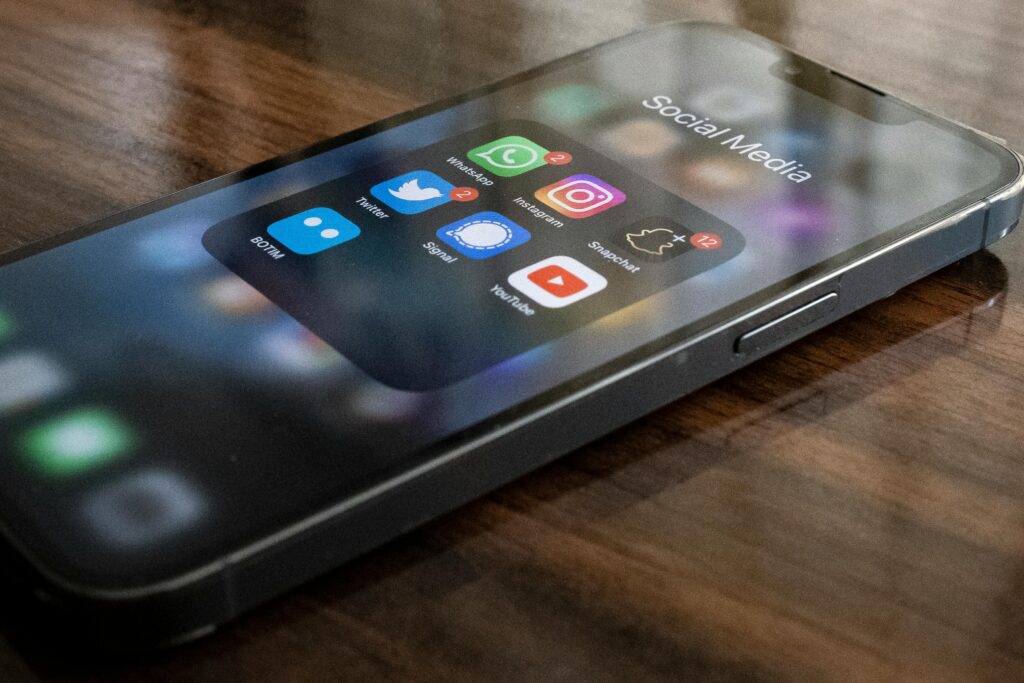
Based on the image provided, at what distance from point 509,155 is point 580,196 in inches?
1.4

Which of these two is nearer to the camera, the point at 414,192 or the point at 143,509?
the point at 143,509

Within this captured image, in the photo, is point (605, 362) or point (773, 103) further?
point (773, 103)

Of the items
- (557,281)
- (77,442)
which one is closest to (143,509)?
(77,442)

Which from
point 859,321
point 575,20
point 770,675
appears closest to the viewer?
point 770,675

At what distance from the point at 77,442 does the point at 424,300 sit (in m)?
0.11

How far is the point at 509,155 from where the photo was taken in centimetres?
48

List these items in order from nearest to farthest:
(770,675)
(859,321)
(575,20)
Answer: (770,675)
(859,321)
(575,20)

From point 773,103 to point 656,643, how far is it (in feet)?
0.81

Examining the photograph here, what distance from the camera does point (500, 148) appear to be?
48 centimetres

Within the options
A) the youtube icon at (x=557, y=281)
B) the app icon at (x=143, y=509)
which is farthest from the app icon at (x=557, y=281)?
the app icon at (x=143, y=509)

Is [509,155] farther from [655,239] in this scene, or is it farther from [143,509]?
[143,509]

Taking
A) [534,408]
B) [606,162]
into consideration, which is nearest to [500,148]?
[606,162]

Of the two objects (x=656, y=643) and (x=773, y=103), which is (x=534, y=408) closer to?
(x=656, y=643)

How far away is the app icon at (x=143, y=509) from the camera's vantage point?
335 millimetres
